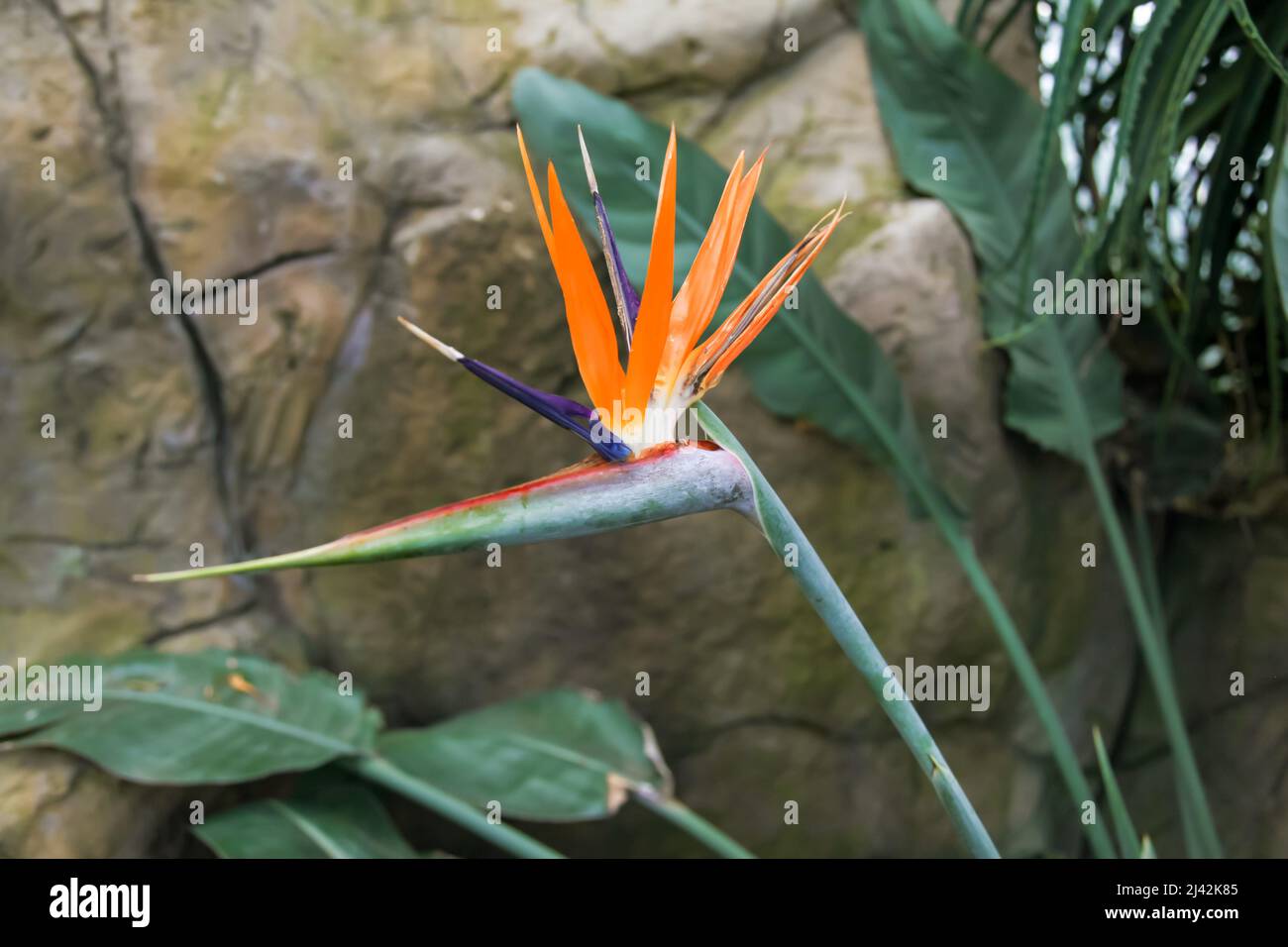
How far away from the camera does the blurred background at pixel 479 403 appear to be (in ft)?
3.96

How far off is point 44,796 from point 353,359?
590 millimetres

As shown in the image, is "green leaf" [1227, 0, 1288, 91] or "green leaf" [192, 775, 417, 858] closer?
"green leaf" [1227, 0, 1288, 91]

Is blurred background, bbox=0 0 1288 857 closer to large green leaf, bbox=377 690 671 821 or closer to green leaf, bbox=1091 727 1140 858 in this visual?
large green leaf, bbox=377 690 671 821

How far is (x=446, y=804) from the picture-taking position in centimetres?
112

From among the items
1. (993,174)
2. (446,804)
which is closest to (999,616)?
(993,174)

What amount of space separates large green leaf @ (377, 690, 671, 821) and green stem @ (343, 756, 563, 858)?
0.10 feet

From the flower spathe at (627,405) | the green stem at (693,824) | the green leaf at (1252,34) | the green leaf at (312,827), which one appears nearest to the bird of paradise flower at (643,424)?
the flower spathe at (627,405)

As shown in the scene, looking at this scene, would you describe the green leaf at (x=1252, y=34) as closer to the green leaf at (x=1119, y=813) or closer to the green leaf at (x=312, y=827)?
the green leaf at (x=1119, y=813)

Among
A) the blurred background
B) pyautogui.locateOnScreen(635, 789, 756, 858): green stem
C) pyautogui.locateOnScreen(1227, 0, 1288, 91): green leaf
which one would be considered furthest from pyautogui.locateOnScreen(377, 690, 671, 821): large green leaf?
pyautogui.locateOnScreen(1227, 0, 1288, 91): green leaf

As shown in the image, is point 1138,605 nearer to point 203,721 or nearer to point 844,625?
point 844,625

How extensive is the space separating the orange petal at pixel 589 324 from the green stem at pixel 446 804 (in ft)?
2.44

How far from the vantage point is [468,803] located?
1184mm

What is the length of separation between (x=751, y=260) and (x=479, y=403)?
0.39 meters

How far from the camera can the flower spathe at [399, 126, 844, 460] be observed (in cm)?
46
